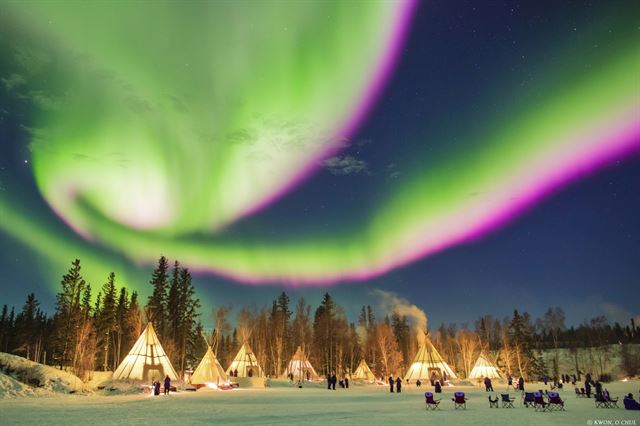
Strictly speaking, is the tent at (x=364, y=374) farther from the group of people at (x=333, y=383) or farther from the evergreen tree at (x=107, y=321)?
the evergreen tree at (x=107, y=321)

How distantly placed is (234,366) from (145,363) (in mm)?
19626

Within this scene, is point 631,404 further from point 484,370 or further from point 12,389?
point 484,370

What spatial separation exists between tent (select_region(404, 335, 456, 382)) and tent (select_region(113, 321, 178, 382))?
102ft

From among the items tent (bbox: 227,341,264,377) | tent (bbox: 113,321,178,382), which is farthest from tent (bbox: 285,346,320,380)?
tent (bbox: 113,321,178,382)

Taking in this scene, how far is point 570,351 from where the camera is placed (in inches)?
5241

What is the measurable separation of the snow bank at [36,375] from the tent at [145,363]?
3.80 meters

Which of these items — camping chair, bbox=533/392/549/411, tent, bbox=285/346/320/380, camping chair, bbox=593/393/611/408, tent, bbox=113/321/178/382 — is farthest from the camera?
tent, bbox=285/346/320/380

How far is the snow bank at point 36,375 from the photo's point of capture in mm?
37156

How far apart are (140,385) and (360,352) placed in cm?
6454

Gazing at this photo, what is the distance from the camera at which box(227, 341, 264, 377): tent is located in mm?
60438

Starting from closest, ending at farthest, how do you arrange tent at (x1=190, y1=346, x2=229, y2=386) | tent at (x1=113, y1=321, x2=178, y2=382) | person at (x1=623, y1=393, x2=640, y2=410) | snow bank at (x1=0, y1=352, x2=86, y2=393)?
1. person at (x1=623, y1=393, x2=640, y2=410)
2. snow bank at (x1=0, y1=352, x2=86, y2=393)
3. tent at (x1=113, y1=321, x2=178, y2=382)
4. tent at (x1=190, y1=346, x2=229, y2=386)

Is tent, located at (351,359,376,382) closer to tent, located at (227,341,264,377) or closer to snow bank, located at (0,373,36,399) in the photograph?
tent, located at (227,341,264,377)

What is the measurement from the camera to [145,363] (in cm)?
4266

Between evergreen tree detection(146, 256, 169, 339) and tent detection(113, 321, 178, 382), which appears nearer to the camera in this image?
tent detection(113, 321, 178, 382)
